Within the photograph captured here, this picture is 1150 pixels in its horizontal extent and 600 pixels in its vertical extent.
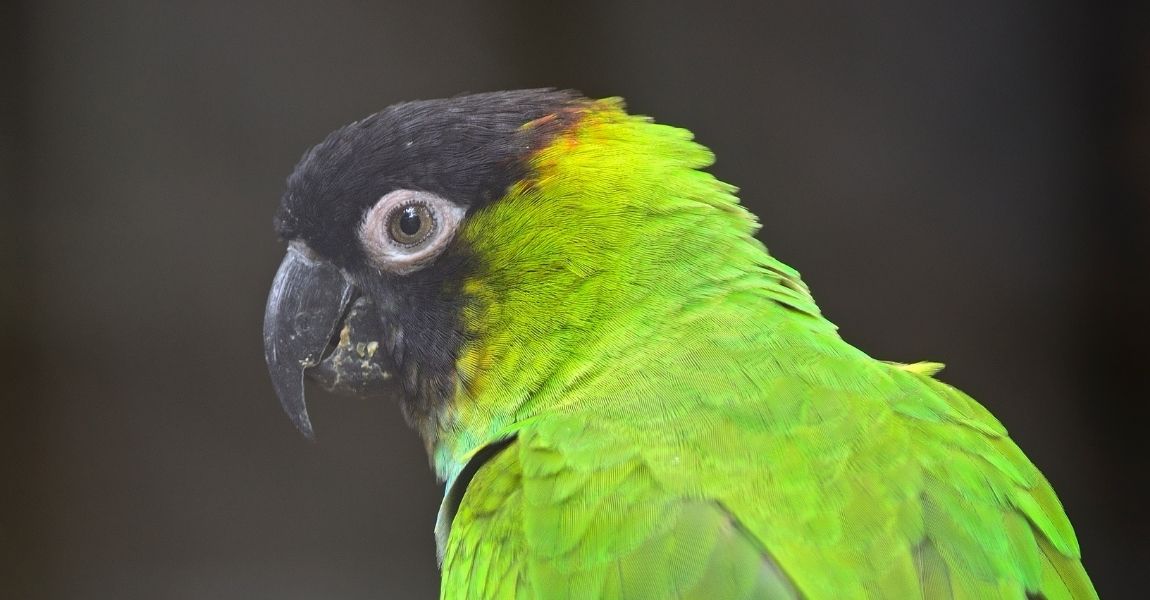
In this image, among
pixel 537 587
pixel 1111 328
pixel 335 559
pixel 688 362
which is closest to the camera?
pixel 537 587

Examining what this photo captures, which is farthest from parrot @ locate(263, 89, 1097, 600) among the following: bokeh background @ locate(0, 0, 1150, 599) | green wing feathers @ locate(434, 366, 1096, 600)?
bokeh background @ locate(0, 0, 1150, 599)

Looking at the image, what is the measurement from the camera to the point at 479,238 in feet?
4.06

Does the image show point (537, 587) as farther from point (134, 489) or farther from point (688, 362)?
point (134, 489)

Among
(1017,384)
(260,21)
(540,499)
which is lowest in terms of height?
(1017,384)

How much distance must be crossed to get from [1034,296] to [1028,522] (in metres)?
2.03

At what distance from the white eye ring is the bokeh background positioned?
1.57 m

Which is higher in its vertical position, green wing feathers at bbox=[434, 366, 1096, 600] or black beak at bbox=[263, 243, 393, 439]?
black beak at bbox=[263, 243, 393, 439]

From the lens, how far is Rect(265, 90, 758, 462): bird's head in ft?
3.86

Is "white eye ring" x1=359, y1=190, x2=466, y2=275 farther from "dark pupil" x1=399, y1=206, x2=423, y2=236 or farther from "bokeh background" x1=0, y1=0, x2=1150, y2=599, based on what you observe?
"bokeh background" x1=0, y1=0, x2=1150, y2=599

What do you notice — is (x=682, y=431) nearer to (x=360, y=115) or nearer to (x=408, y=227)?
(x=408, y=227)

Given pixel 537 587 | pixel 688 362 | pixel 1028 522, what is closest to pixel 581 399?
pixel 688 362

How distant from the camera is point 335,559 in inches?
117

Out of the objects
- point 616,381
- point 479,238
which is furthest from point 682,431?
point 479,238

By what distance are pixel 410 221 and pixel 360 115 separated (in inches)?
67.7
